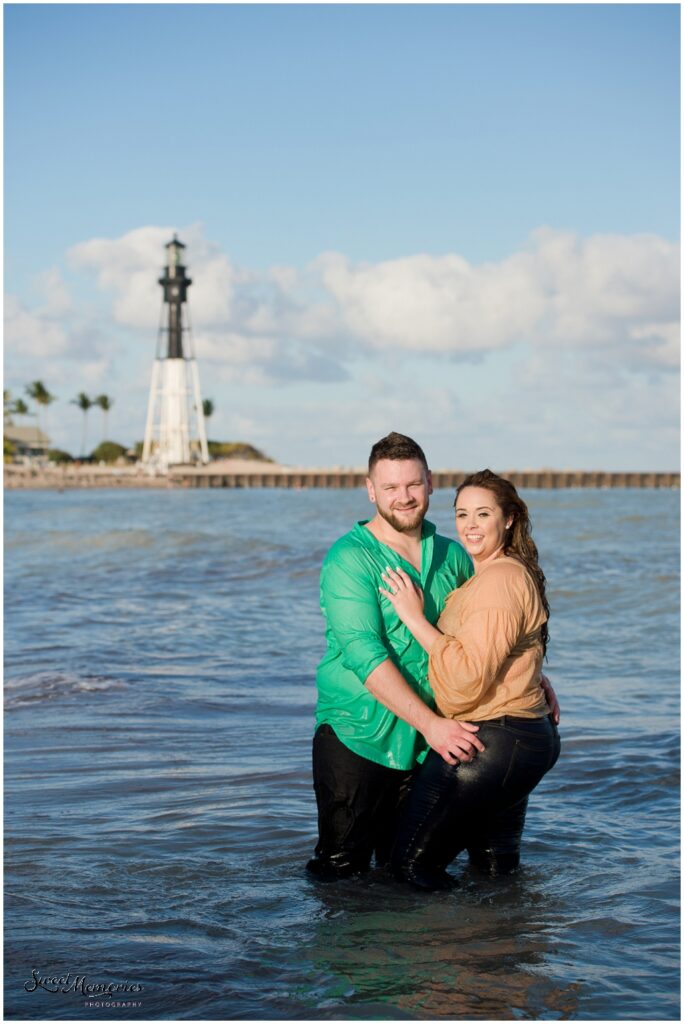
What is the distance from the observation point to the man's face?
16.0ft

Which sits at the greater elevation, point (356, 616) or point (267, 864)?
point (356, 616)

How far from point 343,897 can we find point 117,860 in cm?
141

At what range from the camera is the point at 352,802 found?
199 inches

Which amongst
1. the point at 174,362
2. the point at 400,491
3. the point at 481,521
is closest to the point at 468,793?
the point at 481,521

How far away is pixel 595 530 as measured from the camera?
4047 cm

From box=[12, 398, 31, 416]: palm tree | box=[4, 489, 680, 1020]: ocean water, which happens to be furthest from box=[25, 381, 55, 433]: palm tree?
box=[4, 489, 680, 1020]: ocean water

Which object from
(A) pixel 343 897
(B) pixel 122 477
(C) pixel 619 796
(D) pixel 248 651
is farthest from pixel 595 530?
(B) pixel 122 477

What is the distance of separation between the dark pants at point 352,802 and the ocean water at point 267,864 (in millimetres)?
156

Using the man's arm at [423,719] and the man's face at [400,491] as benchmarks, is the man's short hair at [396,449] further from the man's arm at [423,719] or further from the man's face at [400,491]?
the man's arm at [423,719]

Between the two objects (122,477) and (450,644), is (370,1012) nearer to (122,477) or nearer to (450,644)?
(450,644)

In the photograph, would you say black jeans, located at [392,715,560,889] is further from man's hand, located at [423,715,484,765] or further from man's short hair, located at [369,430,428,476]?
man's short hair, located at [369,430,428,476]

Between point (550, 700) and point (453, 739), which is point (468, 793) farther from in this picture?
point (550, 700)

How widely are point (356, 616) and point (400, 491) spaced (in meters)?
0.55

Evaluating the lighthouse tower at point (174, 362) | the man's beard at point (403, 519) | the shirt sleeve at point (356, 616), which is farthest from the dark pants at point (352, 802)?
the lighthouse tower at point (174, 362)
